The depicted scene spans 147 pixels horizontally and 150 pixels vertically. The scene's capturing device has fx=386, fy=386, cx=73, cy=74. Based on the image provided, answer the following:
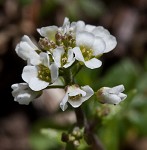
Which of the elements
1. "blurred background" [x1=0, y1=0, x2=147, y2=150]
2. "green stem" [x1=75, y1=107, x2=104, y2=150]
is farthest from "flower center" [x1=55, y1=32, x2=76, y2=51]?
"blurred background" [x1=0, y1=0, x2=147, y2=150]

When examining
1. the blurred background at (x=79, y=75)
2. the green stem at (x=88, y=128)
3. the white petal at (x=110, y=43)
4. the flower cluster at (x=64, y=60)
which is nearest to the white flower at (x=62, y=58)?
the flower cluster at (x=64, y=60)

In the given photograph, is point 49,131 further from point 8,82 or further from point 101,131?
point 8,82

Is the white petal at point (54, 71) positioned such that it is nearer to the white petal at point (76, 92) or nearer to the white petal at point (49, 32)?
the white petal at point (76, 92)

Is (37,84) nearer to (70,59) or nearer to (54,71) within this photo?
(54,71)

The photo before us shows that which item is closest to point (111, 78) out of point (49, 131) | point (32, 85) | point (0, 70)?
point (49, 131)

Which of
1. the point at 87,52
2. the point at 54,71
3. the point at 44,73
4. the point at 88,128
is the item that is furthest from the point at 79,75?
the point at 54,71

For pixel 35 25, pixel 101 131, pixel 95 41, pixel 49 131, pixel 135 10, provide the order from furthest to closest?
pixel 135 10
pixel 35 25
pixel 101 131
pixel 49 131
pixel 95 41

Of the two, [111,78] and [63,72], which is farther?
[111,78]
